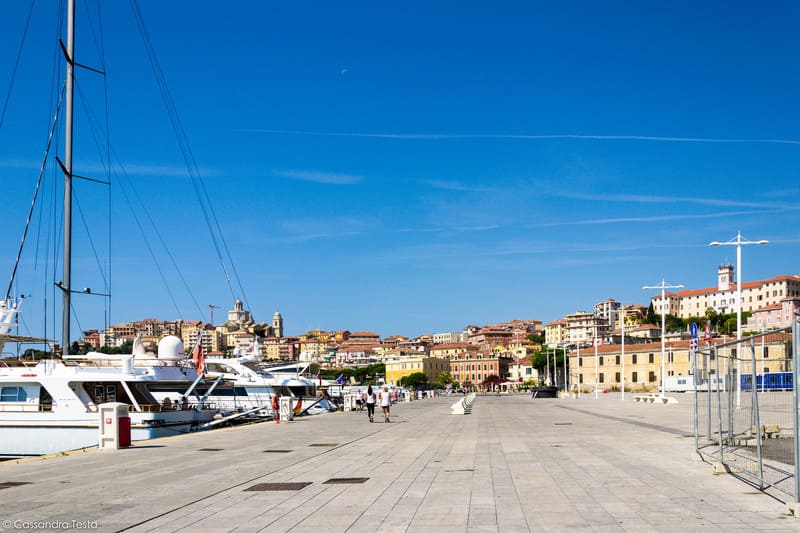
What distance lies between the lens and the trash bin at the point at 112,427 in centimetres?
2106

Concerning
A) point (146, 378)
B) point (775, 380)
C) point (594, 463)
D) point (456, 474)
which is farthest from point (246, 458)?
point (146, 378)

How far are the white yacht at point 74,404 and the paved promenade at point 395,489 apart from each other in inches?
449

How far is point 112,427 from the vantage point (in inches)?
832

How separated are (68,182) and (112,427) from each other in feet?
72.6

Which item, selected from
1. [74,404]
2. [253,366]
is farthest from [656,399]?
[74,404]

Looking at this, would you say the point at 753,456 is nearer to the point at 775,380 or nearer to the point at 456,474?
the point at 775,380

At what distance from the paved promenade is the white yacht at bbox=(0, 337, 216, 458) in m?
11.4

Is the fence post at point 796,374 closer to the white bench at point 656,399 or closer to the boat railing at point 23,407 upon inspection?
the boat railing at point 23,407

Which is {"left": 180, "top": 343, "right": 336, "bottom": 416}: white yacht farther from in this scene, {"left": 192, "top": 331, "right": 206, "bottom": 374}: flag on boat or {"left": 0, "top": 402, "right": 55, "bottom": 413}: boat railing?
{"left": 0, "top": 402, "right": 55, "bottom": 413}: boat railing

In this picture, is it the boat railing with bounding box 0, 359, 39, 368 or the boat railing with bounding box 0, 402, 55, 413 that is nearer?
the boat railing with bounding box 0, 402, 55, 413

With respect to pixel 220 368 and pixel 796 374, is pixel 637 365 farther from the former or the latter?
pixel 796 374

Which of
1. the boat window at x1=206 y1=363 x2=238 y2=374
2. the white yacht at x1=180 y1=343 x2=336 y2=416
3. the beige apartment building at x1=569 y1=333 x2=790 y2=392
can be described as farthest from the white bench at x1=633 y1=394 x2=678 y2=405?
the beige apartment building at x1=569 y1=333 x2=790 y2=392

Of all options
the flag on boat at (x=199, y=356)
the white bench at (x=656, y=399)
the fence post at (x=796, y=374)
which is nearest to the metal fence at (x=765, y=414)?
the fence post at (x=796, y=374)

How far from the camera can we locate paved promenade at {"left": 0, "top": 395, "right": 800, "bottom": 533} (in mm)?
9883
